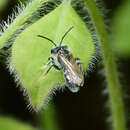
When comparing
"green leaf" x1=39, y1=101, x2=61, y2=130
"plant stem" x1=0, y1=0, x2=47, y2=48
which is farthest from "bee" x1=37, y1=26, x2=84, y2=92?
"green leaf" x1=39, y1=101, x2=61, y2=130

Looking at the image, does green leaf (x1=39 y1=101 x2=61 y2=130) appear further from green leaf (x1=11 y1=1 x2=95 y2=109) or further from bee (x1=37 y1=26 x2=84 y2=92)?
green leaf (x1=11 y1=1 x2=95 y2=109)

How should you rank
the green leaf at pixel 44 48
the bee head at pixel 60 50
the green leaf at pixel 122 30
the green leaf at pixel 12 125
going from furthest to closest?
the green leaf at pixel 122 30 → the green leaf at pixel 12 125 → the bee head at pixel 60 50 → the green leaf at pixel 44 48

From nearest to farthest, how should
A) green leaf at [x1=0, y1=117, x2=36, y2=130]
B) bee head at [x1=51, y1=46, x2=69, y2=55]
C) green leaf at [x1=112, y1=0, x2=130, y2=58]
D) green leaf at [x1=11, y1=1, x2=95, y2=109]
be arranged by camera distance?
green leaf at [x1=11, y1=1, x2=95, y2=109] → bee head at [x1=51, y1=46, x2=69, y2=55] → green leaf at [x1=0, y1=117, x2=36, y2=130] → green leaf at [x1=112, y1=0, x2=130, y2=58]

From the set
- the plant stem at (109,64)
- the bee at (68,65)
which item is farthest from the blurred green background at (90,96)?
the bee at (68,65)

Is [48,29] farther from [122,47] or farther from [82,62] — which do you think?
[122,47]

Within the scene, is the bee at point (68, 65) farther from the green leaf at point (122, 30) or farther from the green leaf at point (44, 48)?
the green leaf at point (122, 30)

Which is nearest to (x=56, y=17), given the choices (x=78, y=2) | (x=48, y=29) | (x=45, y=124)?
(x=48, y=29)
